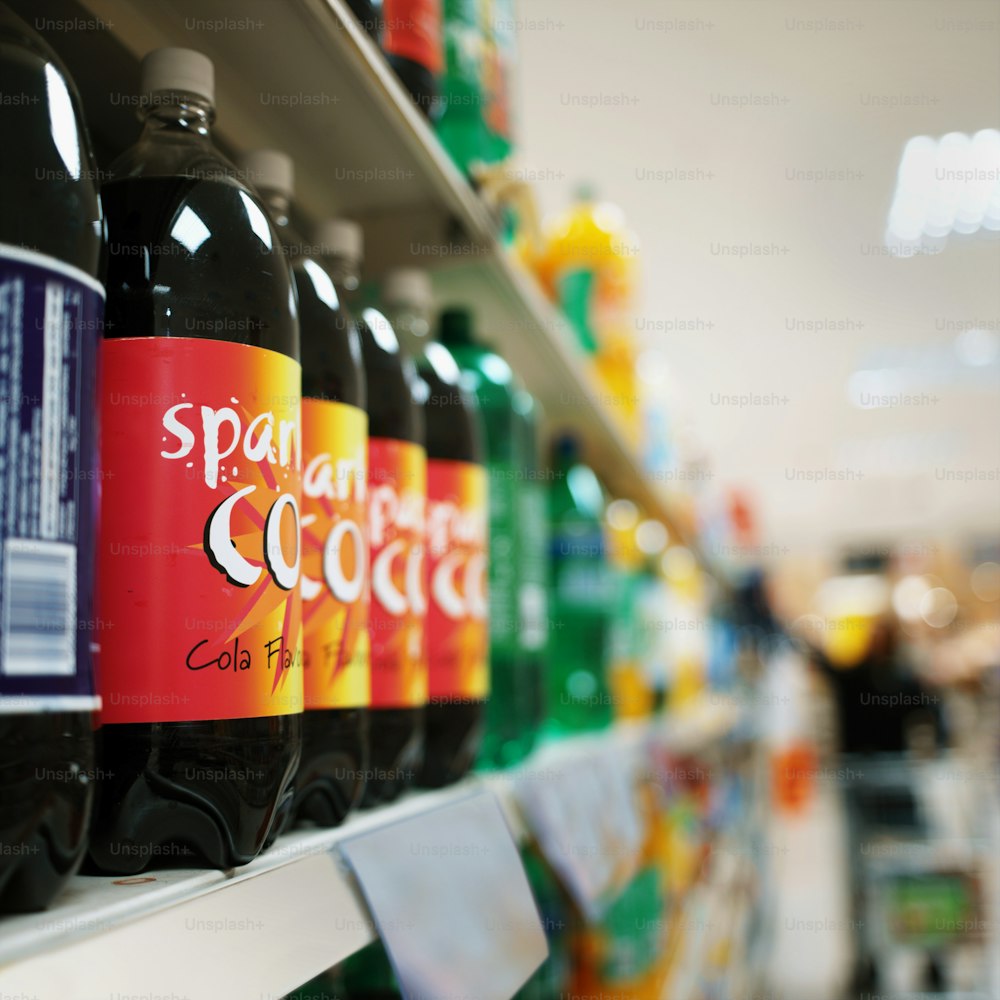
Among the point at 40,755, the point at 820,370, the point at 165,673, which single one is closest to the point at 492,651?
the point at 165,673

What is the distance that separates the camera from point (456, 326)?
1404 millimetres

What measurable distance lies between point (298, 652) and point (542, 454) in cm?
175

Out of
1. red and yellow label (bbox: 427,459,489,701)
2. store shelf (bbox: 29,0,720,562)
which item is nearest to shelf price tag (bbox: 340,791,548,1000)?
red and yellow label (bbox: 427,459,489,701)

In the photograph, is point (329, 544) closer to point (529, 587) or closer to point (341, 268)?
point (341, 268)

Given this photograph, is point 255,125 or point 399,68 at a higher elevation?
point 399,68

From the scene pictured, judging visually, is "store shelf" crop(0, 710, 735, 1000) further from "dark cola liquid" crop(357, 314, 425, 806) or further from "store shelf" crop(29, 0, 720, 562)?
"store shelf" crop(29, 0, 720, 562)

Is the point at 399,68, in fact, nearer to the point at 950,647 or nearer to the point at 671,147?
the point at 671,147

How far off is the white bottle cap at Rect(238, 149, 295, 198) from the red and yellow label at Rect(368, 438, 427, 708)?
Answer: 0.74 feet

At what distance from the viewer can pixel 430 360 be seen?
3.82ft

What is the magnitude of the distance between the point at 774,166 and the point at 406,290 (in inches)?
123

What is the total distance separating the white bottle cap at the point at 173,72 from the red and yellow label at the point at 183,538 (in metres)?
0.21

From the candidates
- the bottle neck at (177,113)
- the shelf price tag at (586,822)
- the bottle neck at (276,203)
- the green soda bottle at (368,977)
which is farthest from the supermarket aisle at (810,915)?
the bottle neck at (177,113)

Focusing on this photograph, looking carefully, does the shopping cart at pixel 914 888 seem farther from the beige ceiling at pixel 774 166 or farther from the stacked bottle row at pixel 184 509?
the stacked bottle row at pixel 184 509

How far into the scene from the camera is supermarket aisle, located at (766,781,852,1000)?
5018 mm
